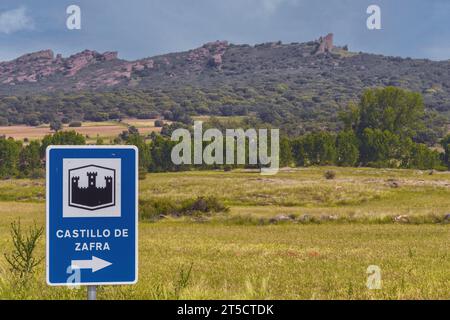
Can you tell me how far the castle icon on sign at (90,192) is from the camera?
5551mm

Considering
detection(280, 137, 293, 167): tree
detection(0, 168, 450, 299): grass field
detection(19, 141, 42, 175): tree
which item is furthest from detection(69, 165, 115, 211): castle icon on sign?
detection(19, 141, 42, 175): tree

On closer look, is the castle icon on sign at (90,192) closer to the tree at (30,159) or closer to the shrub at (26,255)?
the shrub at (26,255)

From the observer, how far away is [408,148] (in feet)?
360

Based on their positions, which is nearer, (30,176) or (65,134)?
(30,176)

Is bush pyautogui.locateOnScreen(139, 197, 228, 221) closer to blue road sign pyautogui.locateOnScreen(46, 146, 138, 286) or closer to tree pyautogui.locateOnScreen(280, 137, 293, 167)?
blue road sign pyautogui.locateOnScreen(46, 146, 138, 286)

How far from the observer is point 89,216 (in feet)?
18.2

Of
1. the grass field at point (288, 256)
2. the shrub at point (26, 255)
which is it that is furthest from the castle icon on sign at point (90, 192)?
the shrub at point (26, 255)

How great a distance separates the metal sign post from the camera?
18.2 feet

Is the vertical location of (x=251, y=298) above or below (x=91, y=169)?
below
